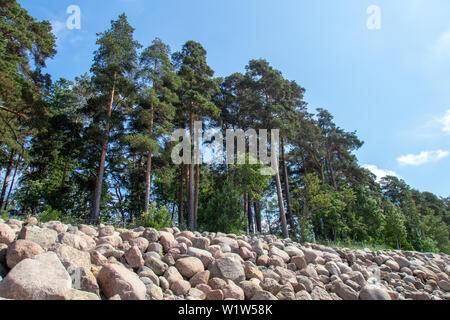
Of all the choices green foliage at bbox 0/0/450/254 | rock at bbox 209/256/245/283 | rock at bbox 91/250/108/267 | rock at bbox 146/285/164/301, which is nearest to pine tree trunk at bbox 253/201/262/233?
green foliage at bbox 0/0/450/254

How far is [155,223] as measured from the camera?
31.4 ft

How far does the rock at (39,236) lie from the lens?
12.0ft

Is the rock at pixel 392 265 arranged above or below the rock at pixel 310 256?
below

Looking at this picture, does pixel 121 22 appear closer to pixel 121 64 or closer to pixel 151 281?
pixel 121 64

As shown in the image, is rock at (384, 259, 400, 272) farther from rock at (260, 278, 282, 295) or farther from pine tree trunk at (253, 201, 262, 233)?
pine tree trunk at (253, 201, 262, 233)

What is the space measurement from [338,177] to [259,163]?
13319 mm

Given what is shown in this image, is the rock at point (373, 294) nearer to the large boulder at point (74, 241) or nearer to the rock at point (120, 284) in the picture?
the rock at point (120, 284)

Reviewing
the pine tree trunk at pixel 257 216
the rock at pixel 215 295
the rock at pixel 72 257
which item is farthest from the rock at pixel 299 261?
the pine tree trunk at pixel 257 216

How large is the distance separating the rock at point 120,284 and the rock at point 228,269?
1569 millimetres

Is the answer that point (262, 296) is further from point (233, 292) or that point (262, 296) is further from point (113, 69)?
point (113, 69)

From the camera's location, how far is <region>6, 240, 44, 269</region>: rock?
311 cm
